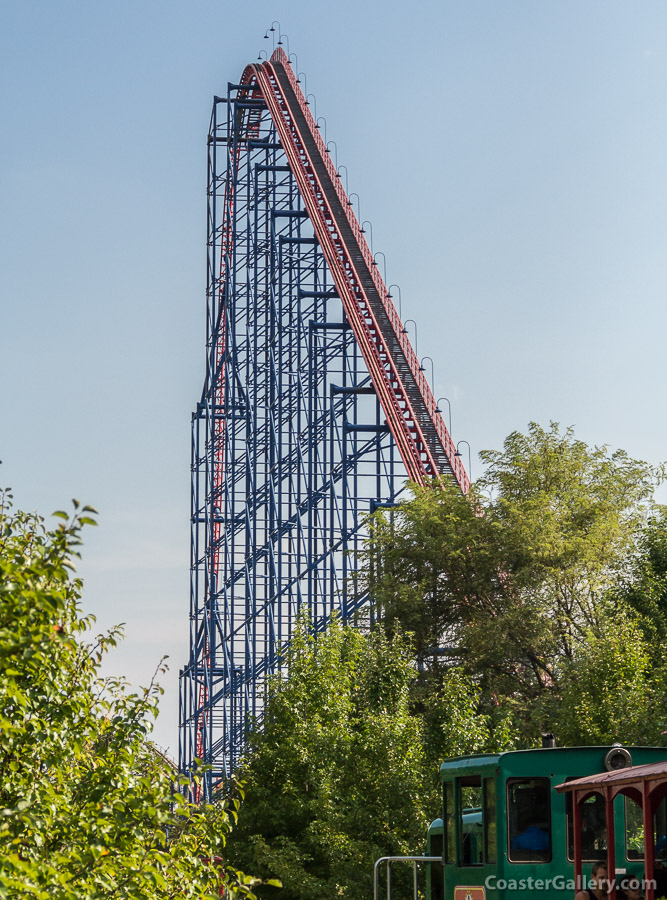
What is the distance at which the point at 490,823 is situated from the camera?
9602mm

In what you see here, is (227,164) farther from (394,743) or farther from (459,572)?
(394,743)

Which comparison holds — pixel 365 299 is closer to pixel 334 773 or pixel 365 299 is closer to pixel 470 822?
pixel 334 773

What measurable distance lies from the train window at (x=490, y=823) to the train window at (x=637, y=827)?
1141 mm

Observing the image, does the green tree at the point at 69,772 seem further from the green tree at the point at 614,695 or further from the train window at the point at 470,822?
the green tree at the point at 614,695

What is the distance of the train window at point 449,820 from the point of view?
10.2 m

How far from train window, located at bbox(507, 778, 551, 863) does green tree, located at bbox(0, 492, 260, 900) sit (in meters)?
2.47

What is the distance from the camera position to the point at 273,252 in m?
32.2

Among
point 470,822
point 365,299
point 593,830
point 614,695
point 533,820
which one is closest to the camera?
point 593,830

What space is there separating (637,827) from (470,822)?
5.87ft

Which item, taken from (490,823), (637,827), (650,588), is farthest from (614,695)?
(637,827)

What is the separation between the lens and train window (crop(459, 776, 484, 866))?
9859mm

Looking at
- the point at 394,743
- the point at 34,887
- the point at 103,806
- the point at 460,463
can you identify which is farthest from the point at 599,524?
the point at 34,887

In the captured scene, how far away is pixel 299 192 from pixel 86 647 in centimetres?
2669

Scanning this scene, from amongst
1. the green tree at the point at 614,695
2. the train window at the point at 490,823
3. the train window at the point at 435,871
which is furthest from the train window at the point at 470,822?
the green tree at the point at 614,695
